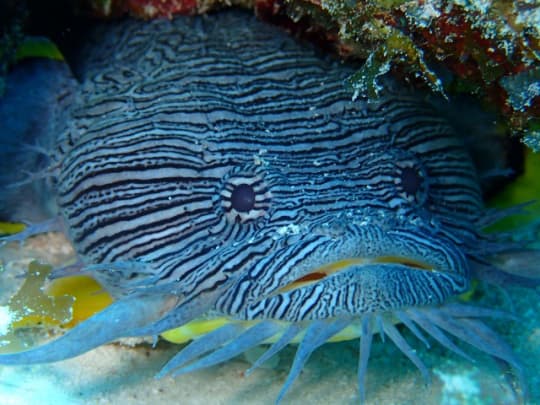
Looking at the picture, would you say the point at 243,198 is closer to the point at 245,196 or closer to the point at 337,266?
the point at 245,196

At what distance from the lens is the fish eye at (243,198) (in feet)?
11.6

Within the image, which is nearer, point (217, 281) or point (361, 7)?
point (217, 281)

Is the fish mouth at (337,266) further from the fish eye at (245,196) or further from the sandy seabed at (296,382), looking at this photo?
the sandy seabed at (296,382)

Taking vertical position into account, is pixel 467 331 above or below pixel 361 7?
below

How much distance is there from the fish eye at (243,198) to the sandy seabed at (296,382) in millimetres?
1180

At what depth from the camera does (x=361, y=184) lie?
148 inches

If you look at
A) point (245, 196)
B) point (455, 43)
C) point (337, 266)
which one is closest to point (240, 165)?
point (245, 196)

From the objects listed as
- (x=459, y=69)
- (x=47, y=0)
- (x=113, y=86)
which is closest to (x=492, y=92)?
(x=459, y=69)

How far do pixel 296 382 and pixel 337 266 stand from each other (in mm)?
1223

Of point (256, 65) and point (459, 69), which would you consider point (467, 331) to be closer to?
point (459, 69)

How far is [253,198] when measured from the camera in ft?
11.6

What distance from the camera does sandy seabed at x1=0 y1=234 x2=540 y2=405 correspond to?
3658 mm

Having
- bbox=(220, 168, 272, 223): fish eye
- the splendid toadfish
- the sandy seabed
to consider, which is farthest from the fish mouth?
the sandy seabed

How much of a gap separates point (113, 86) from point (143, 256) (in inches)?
68.3
